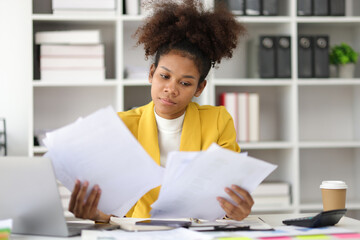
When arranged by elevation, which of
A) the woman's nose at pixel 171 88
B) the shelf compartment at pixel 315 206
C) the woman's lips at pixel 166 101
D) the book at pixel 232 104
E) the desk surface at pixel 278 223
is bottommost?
the shelf compartment at pixel 315 206

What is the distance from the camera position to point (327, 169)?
320 centimetres

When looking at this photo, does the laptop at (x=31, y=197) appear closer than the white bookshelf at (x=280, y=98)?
Yes

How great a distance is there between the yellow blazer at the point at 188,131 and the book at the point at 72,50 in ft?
3.81

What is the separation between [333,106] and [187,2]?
1.90 meters

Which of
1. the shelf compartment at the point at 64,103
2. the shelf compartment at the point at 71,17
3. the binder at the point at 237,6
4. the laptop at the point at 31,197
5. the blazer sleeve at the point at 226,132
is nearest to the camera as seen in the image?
the laptop at the point at 31,197

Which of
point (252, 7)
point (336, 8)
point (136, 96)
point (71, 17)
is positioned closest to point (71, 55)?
point (71, 17)

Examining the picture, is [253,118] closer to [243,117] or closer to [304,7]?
[243,117]

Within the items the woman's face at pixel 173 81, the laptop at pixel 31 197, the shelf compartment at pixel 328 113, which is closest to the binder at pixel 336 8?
the shelf compartment at pixel 328 113

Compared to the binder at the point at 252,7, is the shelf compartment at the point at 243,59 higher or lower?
lower

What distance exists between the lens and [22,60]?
9.57ft

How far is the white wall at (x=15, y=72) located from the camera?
2900 millimetres

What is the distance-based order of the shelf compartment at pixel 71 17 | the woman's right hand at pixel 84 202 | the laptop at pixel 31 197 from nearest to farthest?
the laptop at pixel 31 197, the woman's right hand at pixel 84 202, the shelf compartment at pixel 71 17

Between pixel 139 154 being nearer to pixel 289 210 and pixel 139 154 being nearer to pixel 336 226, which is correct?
pixel 336 226

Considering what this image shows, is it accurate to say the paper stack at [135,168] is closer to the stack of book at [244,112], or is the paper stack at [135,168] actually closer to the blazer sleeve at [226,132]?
the blazer sleeve at [226,132]
